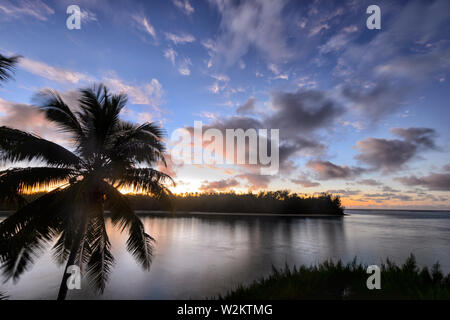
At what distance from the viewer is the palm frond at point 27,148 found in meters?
6.50

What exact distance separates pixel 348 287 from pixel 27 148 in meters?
11.9

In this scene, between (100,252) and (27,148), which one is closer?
(27,148)

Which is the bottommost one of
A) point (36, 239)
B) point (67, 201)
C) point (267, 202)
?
point (267, 202)

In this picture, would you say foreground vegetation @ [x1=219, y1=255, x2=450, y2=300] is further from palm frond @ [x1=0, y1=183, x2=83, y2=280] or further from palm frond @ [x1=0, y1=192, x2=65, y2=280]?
palm frond @ [x1=0, y1=192, x2=65, y2=280]

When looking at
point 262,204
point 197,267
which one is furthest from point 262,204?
point 197,267

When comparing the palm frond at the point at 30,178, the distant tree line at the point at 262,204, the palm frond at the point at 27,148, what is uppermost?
the palm frond at the point at 27,148

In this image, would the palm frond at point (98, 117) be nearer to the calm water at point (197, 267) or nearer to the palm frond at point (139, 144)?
the palm frond at point (139, 144)

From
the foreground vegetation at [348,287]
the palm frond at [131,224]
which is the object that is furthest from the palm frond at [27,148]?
the foreground vegetation at [348,287]

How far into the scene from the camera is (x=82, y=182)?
627 cm

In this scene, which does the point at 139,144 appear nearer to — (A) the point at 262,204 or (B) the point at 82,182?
(B) the point at 82,182
